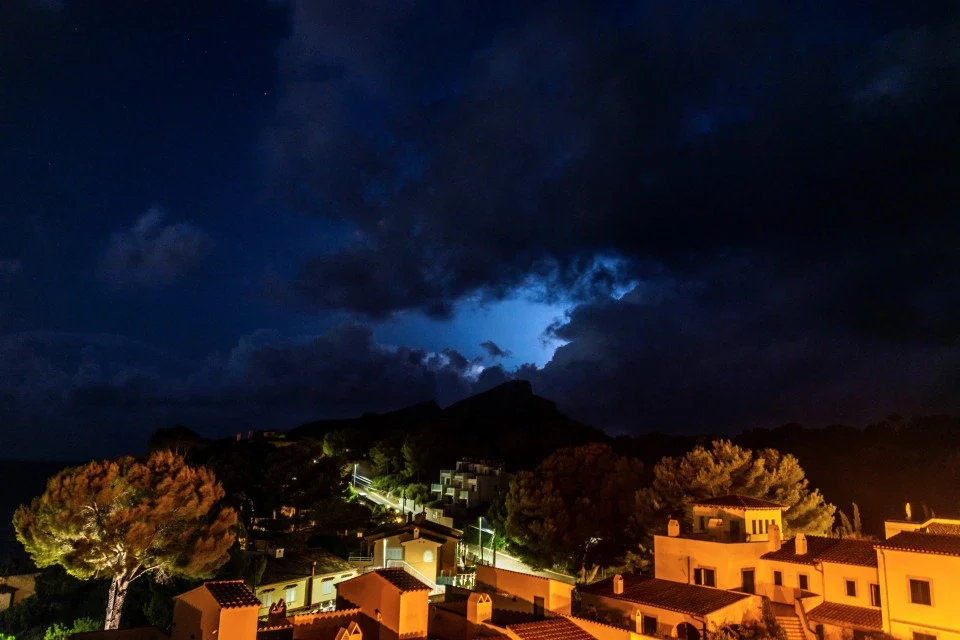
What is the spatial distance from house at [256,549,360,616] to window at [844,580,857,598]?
777 inches

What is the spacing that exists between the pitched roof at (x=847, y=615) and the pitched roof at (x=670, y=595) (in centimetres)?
229

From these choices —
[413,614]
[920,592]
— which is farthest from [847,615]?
[413,614]

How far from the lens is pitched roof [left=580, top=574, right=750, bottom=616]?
64.4ft

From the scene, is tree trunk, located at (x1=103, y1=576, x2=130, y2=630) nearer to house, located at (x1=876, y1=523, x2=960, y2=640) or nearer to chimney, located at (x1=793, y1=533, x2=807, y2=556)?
chimney, located at (x1=793, y1=533, x2=807, y2=556)

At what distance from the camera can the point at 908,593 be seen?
1802 cm

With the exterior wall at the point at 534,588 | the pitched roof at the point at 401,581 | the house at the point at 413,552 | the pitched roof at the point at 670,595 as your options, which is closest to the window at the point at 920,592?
the pitched roof at the point at 670,595

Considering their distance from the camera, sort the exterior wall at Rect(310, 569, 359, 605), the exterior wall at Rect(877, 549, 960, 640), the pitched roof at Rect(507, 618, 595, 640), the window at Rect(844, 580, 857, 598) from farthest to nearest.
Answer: the exterior wall at Rect(310, 569, 359, 605) → the window at Rect(844, 580, 857, 598) → the exterior wall at Rect(877, 549, 960, 640) → the pitched roof at Rect(507, 618, 595, 640)

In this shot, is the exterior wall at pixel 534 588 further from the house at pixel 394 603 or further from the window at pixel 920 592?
the window at pixel 920 592

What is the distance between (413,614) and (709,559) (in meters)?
11.8

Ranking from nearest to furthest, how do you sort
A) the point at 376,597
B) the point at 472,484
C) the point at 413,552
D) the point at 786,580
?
the point at 376,597 → the point at 786,580 → the point at 413,552 → the point at 472,484

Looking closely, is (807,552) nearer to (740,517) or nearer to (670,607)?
(740,517)

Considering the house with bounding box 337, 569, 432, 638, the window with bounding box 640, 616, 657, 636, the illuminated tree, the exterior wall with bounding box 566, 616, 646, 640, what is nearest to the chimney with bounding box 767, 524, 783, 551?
the window with bounding box 640, 616, 657, 636

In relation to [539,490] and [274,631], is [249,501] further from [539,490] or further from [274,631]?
[274,631]

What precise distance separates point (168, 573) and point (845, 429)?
60.3 meters
